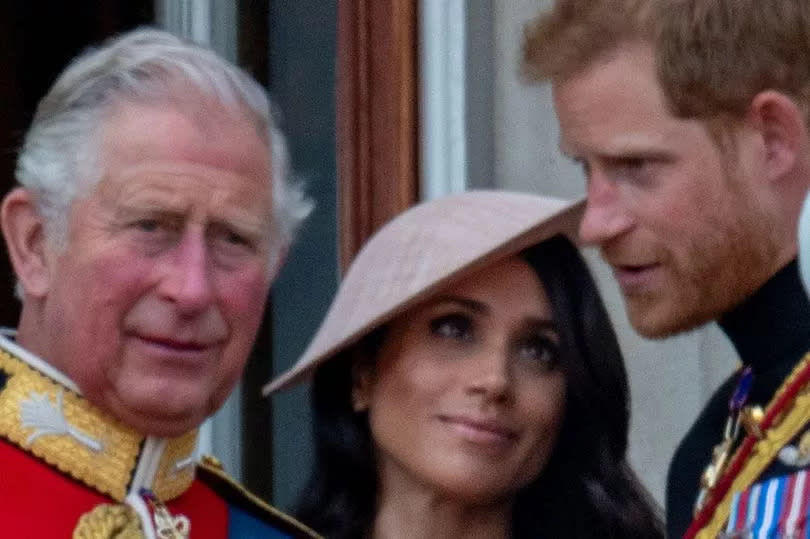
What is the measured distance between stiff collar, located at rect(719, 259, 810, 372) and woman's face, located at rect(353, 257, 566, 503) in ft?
1.81

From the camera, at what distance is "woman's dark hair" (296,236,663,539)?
3.57 meters

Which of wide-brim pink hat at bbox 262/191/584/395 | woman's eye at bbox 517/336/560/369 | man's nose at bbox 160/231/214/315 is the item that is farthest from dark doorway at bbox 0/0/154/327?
man's nose at bbox 160/231/214/315

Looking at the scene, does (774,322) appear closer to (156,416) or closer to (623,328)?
(156,416)

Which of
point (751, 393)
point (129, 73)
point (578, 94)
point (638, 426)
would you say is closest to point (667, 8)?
point (578, 94)

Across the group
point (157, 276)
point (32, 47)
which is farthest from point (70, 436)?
point (32, 47)

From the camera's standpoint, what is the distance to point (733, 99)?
2.96 meters

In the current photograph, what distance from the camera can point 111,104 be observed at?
3.05 metres

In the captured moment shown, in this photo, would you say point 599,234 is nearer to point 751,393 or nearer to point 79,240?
point 751,393

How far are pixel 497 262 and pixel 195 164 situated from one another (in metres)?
0.71

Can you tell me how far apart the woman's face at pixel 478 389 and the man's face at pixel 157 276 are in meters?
0.54

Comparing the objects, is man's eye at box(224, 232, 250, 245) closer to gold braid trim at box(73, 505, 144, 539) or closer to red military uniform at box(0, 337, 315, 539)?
red military uniform at box(0, 337, 315, 539)

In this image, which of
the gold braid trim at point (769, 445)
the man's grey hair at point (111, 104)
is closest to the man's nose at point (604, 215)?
the gold braid trim at point (769, 445)

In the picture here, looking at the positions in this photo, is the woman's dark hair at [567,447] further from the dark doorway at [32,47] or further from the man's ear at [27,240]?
the dark doorway at [32,47]

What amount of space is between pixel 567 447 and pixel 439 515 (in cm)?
25
